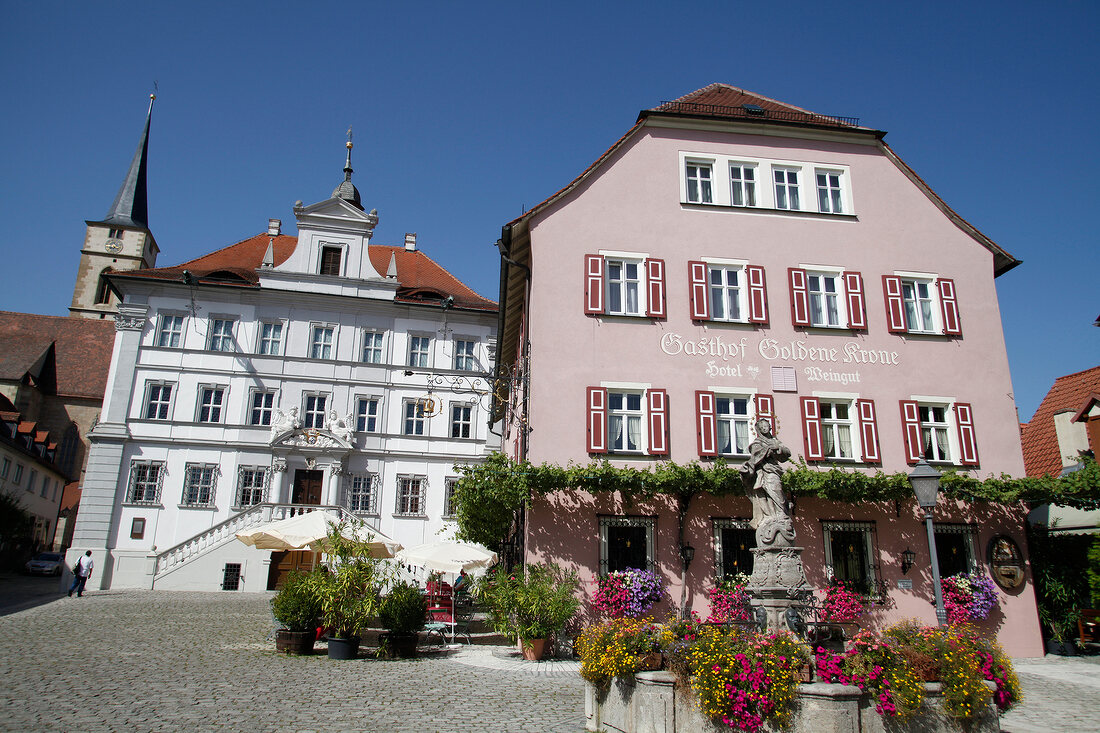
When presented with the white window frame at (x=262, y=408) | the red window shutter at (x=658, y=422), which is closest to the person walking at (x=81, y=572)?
the white window frame at (x=262, y=408)

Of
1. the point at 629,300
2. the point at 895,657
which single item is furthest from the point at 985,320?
the point at 895,657

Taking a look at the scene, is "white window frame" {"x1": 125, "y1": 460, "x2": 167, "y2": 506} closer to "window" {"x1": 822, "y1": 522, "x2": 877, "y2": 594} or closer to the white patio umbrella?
the white patio umbrella

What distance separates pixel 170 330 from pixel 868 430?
29.0 m

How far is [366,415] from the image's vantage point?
33.1 metres

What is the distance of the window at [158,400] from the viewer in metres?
31.7

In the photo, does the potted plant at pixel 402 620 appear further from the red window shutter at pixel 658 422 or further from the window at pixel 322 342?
the window at pixel 322 342

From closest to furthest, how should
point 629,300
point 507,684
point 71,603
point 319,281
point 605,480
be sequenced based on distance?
point 507,684
point 605,480
point 629,300
point 71,603
point 319,281

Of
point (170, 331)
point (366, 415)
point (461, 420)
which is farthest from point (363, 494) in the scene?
point (170, 331)

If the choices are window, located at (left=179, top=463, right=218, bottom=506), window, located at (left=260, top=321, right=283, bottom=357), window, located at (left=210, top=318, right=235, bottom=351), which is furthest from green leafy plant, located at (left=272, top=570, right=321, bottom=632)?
window, located at (left=210, top=318, right=235, bottom=351)

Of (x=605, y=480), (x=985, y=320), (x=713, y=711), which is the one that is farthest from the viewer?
(x=985, y=320)

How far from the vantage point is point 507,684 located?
35.9 feet

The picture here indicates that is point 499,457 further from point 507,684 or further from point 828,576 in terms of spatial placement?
point 828,576

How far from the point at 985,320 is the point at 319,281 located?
1041 inches

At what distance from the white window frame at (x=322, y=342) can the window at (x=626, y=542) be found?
70.1ft
